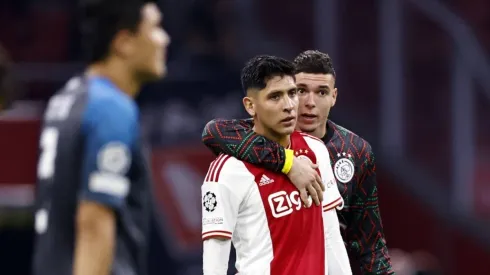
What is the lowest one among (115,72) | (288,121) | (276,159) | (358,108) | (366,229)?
(366,229)

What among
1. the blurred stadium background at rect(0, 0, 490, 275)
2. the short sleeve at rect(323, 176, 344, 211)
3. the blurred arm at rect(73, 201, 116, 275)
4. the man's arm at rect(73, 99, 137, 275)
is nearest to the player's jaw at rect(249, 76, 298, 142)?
the short sleeve at rect(323, 176, 344, 211)

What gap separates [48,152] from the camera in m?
4.50

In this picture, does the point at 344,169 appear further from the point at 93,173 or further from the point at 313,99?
the point at 93,173

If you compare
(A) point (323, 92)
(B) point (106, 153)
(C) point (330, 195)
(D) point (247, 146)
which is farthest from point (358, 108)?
(B) point (106, 153)

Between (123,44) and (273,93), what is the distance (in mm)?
569

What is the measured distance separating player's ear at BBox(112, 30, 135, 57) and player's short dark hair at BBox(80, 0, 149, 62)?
1cm

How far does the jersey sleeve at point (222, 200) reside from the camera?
4.36 m

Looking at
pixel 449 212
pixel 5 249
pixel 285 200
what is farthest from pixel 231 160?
pixel 449 212

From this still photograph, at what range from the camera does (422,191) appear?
1069cm

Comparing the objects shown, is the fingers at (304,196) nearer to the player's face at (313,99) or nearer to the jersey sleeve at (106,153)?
the player's face at (313,99)

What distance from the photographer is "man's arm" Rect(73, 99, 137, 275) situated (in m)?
4.28

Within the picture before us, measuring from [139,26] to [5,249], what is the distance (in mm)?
5510

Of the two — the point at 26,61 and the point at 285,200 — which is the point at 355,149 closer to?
the point at 285,200

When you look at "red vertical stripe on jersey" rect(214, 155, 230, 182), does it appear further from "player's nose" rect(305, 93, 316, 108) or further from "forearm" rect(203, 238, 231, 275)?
"player's nose" rect(305, 93, 316, 108)
